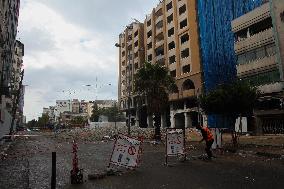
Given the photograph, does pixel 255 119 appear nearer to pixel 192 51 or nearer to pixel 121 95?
pixel 192 51

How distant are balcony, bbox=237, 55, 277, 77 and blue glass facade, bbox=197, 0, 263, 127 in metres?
8.95

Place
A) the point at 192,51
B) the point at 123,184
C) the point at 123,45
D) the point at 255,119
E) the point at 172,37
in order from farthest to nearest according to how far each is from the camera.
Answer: the point at 123,45 → the point at 172,37 → the point at 192,51 → the point at 255,119 → the point at 123,184

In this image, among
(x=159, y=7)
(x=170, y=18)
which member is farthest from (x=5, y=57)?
(x=159, y=7)

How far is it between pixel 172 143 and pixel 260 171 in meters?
4.00

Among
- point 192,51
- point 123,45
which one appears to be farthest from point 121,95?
point 192,51

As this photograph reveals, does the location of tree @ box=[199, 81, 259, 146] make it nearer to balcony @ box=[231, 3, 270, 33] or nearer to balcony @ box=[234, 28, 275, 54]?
balcony @ box=[234, 28, 275, 54]

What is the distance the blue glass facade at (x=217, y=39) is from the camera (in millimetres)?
47188

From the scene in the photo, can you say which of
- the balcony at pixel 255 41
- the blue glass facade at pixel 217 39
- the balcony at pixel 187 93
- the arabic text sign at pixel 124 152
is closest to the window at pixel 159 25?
the blue glass facade at pixel 217 39

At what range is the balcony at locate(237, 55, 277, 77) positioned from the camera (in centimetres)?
3428

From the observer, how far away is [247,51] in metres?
37.7

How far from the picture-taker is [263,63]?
115 ft

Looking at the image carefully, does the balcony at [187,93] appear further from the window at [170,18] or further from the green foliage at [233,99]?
the green foliage at [233,99]

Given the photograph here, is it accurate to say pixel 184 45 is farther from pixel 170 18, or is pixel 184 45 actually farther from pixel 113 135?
pixel 113 135

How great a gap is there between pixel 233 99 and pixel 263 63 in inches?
591
